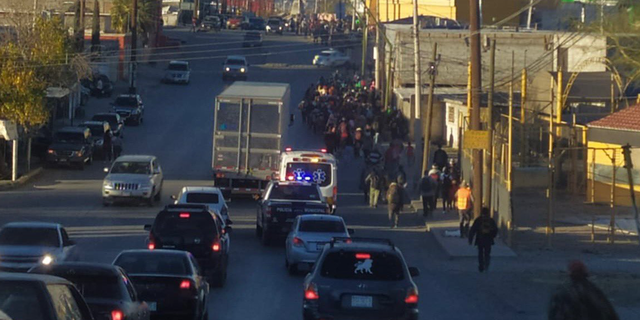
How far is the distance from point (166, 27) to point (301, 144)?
71510 millimetres

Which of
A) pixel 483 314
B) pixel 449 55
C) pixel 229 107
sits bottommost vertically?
pixel 483 314

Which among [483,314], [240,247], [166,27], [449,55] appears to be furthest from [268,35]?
[483,314]

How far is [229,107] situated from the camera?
37.6 meters

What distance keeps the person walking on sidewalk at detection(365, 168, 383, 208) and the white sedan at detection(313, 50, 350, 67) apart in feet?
183

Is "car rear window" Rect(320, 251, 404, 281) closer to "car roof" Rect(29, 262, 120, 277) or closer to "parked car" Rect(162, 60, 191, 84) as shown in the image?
"car roof" Rect(29, 262, 120, 277)

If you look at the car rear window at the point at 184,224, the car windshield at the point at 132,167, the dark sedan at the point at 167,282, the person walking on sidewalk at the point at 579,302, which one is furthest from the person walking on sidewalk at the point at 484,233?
the car windshield at the point at 132,167

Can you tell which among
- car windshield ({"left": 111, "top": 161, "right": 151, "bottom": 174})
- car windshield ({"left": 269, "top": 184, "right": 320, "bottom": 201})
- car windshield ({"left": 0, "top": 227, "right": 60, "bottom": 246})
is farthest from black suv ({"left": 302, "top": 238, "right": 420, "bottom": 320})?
car windshield ({"left": 111, "top": 161, "right": 151, "bottom": 174})

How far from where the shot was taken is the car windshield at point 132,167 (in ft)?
121

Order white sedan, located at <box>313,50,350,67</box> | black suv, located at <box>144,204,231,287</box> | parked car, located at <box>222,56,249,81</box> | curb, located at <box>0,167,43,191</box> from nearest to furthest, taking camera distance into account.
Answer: black suv, located at <box>144,204,231,287</box> < curb, located at <box>0,167,43,191</box> < parked car, located at <box>222,56,249,81</box> < white sedan, located at <box>313,50,350,67</box>

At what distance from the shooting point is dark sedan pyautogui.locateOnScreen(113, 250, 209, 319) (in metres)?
15.8

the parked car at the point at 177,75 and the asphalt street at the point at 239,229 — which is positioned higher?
the parked car at the point at 177,75

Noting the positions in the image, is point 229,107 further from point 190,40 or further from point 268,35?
point 268,35

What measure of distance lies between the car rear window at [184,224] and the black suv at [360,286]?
6985 millimetres

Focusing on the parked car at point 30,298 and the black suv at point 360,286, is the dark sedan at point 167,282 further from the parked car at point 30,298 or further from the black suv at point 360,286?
the parked car at point 30,298
